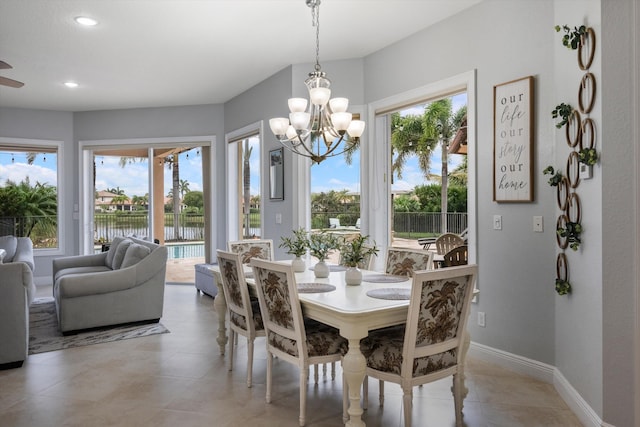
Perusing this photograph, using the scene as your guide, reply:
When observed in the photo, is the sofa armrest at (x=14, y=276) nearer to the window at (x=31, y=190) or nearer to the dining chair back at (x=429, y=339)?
the dining chair back at (x=429, y=339)

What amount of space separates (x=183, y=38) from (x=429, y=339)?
3436 mm

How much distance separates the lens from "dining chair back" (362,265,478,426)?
208cm

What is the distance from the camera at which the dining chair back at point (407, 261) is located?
3123mm

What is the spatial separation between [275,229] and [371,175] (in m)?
1.42

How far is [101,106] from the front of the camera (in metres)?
6.62

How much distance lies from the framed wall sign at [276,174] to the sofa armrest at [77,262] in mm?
2488

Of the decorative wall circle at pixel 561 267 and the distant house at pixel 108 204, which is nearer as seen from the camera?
the decorative wall circle at pixel 561 267

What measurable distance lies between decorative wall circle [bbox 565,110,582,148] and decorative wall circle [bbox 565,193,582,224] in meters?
0.31

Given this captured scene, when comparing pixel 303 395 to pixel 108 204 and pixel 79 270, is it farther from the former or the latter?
pixel 108 204

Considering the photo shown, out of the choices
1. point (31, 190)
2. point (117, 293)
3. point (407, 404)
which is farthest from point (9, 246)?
point (407, 404)

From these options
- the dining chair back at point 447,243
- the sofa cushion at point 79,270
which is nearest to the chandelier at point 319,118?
the dining chair back at point 447,243

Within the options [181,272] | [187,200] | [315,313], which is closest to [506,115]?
[315,313]

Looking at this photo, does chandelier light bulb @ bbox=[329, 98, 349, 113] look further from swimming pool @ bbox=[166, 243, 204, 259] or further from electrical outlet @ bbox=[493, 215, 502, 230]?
swimming pool @ bbox=[166, 243, 204, 259]

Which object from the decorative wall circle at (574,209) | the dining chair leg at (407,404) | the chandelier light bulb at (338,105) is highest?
the chandelier light bulb at (338,105)
